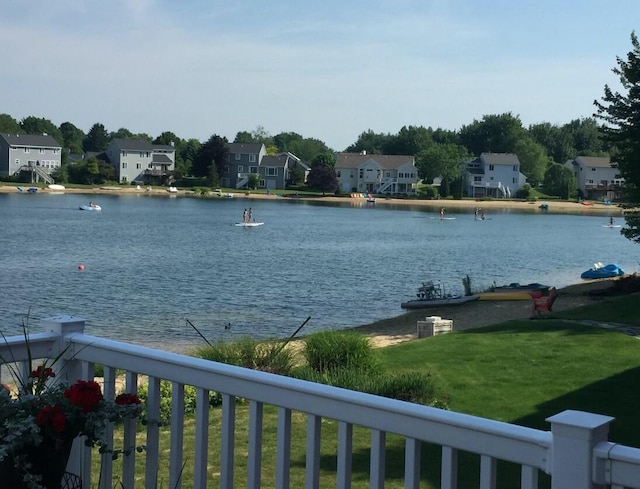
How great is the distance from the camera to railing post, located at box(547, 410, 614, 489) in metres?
2.75

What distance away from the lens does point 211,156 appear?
147875 mm

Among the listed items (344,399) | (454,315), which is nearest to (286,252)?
(454,315)

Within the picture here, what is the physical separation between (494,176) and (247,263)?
10463 centimetres

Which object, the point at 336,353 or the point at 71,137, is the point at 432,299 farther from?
the point at 71,137

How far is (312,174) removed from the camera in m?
152

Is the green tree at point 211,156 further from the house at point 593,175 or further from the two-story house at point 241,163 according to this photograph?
the house at point 593,175

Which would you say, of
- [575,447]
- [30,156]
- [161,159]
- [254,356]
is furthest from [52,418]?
[161,159]

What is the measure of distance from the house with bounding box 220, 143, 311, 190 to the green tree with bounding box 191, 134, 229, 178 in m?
1.50

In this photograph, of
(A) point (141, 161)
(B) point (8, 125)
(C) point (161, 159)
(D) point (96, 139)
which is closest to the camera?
(A) point (141, 161)

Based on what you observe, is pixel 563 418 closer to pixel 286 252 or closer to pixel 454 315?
pixel 454 315

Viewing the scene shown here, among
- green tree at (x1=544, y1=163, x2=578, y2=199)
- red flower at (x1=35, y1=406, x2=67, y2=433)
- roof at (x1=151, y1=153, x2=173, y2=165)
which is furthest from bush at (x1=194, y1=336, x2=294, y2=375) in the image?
green tree at (x1=544, y1=163, x2=578, y2=199)

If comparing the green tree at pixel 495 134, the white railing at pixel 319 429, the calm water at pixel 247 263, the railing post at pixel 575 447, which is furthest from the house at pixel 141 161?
the railing post at pixel 575 447

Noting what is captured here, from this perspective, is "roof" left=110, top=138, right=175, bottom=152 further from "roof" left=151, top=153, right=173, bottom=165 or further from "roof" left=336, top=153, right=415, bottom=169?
"roof" left=336, top=153, right=415, bottom=169

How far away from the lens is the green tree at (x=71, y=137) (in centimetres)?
18726
